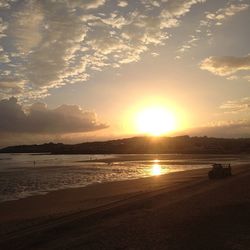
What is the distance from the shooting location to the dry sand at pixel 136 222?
12.9 metres

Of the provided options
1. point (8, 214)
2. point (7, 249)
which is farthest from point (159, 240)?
point (8, 214)

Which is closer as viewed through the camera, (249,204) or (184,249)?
(184,249)

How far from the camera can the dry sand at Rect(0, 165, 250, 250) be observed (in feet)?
42.2

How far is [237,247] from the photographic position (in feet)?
39.1

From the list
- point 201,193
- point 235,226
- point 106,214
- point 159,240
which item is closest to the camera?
point 159,240

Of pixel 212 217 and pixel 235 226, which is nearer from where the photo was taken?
pixel 235 226

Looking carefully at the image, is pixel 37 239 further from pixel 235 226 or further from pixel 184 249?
pixel 235 226

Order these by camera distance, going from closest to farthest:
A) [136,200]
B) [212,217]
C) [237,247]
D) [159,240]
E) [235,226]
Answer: [237,247] < [159,240] < [235,226] < [212,217] < [136,200]

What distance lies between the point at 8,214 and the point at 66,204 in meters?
3.86

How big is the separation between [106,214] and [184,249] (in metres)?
6.56

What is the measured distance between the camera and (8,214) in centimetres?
2053

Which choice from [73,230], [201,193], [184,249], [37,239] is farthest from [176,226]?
[201,193]

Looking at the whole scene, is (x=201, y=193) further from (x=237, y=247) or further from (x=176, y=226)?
(x=237, y=247)

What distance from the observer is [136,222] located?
1586 centimetres
